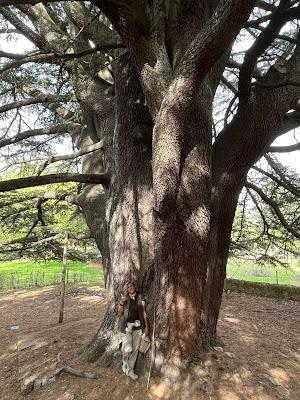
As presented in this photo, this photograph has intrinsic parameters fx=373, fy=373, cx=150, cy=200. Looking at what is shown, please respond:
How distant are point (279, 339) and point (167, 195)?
16.2 ft

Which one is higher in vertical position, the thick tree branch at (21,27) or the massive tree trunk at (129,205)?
the thick tree branch at (21,27)

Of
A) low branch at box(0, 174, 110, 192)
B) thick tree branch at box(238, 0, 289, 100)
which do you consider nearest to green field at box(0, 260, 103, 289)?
low branch at box(0, 174, 110, 192)

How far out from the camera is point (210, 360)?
492 cm

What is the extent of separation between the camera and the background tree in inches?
162

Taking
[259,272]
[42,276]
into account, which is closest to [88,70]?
[42,276]

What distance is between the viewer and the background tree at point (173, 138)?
13.5ft

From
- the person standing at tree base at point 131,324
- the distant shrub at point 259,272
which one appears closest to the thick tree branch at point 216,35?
the person standing at tree base at point 131,324

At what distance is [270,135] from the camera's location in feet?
17.0

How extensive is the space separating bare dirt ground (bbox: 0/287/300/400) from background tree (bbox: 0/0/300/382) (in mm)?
359

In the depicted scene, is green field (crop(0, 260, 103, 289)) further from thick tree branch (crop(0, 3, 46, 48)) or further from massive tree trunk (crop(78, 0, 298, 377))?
massive tree trunk (crop(78, 0, 298, 377))

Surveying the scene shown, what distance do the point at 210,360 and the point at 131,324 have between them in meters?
1.14

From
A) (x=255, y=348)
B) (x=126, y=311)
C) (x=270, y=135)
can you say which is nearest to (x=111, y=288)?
(x=126, y=311)

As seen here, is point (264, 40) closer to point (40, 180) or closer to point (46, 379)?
point (40, 180)

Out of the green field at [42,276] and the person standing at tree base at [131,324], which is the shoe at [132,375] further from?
the green field at [42,276]
